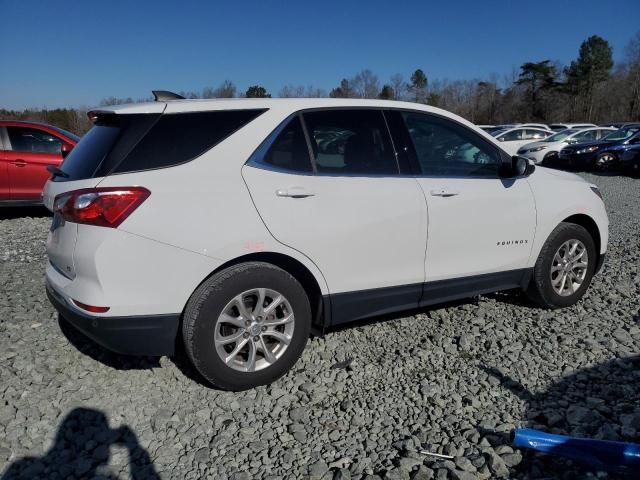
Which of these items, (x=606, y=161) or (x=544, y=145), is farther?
(x=544, y=145)

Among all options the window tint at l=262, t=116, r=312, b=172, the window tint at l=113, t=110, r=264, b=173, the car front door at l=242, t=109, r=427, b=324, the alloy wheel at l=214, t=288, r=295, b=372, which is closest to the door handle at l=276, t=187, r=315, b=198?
the car front door at l=242, t=109, r=427, b=324

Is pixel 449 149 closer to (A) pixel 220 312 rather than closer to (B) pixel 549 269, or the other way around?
(B) pixel 549 269

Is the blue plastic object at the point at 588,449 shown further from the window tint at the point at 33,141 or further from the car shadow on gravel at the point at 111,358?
the window tint at the point at 33,141

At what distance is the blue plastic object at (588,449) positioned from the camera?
2357 mm

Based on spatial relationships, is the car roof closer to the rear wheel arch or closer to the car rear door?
the rear wheel arch

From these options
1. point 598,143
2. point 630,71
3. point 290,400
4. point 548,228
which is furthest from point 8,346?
point 630,71

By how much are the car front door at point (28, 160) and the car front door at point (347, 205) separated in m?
→ 6.76

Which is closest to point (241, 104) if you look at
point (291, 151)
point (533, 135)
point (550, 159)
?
point (291, 151)

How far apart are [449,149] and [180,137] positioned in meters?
2.04

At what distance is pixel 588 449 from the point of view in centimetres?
246

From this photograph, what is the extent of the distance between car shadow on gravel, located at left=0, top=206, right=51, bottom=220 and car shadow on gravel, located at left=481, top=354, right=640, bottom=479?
8.81 metres

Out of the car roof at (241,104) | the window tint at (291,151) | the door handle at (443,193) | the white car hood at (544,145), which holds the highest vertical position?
the car roof at (241,104)

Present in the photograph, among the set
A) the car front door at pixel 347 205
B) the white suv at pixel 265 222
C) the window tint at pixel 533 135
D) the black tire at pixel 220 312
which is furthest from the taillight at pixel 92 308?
the window tint at pixel 533 135

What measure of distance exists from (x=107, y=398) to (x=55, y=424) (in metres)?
0.32
